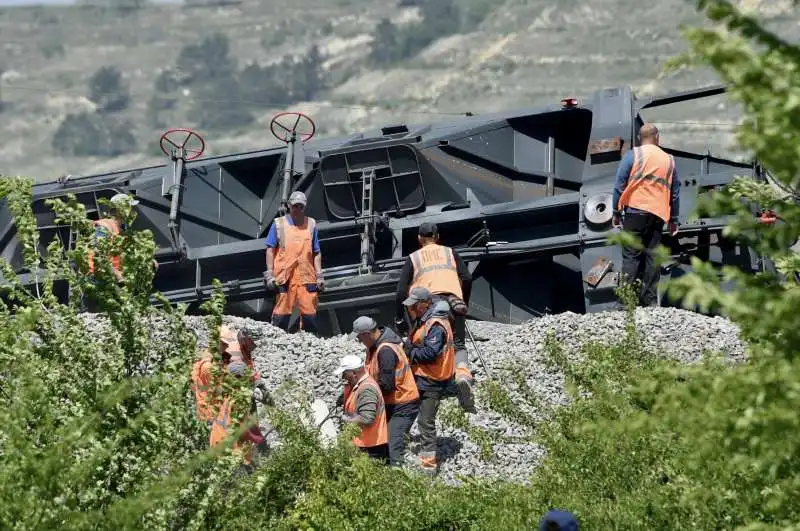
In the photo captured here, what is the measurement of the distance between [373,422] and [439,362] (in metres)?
0.79

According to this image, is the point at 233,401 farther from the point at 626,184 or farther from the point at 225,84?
the point at 225,84

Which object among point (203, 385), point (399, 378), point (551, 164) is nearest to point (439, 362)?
point (399, 378)

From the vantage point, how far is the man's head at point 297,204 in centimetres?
1562

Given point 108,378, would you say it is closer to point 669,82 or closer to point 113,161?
point 669,82

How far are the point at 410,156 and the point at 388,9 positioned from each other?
105170 millimetres

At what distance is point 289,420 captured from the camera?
436 inches

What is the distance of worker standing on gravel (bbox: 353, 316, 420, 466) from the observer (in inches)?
494

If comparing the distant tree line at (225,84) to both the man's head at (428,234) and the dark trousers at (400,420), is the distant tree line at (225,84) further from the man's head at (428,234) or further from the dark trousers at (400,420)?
the dark trousers at (400,420)

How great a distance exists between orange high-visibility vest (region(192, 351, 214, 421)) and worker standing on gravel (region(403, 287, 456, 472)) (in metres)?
2.42

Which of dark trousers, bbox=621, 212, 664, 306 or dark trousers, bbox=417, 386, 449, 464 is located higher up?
dark trousers, bbox=621, 212, 664, 306

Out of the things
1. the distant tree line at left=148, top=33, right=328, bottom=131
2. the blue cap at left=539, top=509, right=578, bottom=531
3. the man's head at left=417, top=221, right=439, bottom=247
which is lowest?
the distant tree line at left=148, top=33, right=328, bottom=131

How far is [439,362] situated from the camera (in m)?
12.9

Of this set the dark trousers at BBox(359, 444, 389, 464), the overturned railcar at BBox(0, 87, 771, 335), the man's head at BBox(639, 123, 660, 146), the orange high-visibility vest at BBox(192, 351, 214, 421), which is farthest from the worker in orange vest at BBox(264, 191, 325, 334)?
the orange high-visibility vest at BBox(192, 351, 214, 421)

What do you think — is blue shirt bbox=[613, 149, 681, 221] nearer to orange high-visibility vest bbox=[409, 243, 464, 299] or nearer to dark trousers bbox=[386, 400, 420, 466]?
orange high-visibility vest bbox=[409, 243, 464, 299]
